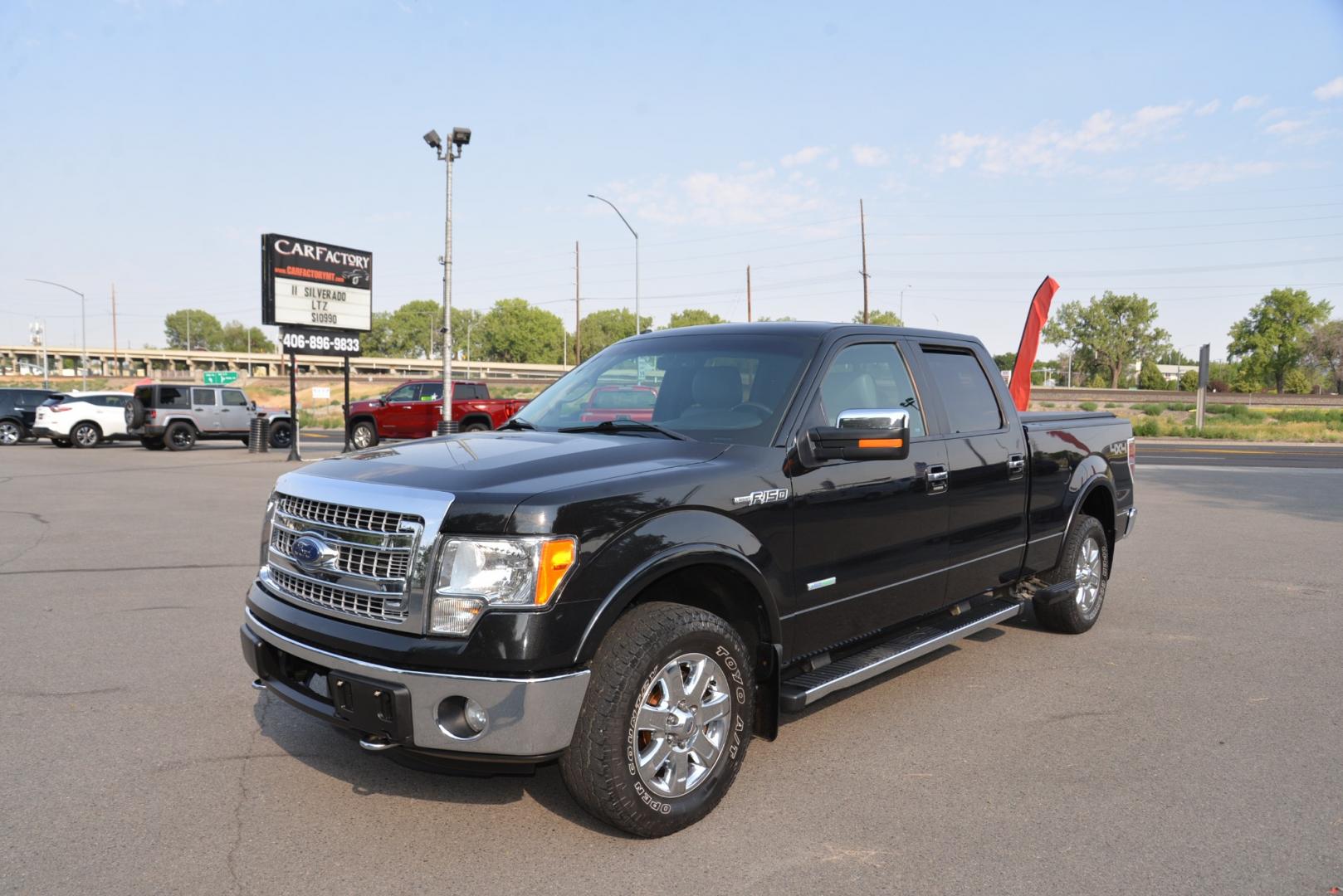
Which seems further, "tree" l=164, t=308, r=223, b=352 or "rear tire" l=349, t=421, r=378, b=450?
"tree" l=164, t=308, r=223, b=352

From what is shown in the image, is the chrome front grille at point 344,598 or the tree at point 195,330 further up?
the tree at point 195,330

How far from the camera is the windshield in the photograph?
13.2ft

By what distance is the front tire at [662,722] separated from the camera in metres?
3.09

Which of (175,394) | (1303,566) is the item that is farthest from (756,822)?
(175,394)

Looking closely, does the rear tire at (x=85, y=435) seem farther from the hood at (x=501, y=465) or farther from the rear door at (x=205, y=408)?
the hood at (x=501, y=465)

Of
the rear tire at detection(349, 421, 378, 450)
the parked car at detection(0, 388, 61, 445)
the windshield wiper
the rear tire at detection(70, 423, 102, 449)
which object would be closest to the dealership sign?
the rear tire at detection(349, 421, 378, 450)

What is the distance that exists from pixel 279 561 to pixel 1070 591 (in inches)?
185

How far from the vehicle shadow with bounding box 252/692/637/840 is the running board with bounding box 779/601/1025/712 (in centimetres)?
92

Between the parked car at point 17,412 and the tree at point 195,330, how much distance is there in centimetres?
16699

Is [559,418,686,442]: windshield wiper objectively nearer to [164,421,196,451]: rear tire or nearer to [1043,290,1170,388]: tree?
[164,421,196,451]: rear tire

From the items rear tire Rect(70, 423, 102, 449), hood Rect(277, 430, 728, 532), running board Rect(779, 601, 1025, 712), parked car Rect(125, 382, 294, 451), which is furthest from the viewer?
rear tire Rect(70, 423, 102, 449)

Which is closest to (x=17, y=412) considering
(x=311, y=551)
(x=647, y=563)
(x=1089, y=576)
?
(x=311, y=551)

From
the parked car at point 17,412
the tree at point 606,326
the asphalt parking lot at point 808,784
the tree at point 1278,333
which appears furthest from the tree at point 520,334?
the asphalt parking lot at point 808,784

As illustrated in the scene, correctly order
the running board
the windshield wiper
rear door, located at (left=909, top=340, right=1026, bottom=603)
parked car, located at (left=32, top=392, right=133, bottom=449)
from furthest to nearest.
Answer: parked car, located at (left=32, top=392, right=133, bottom=449)
rear door, located at (left=909, top=340, right=1026, bottom=603)
the windshield wiper
the running board
